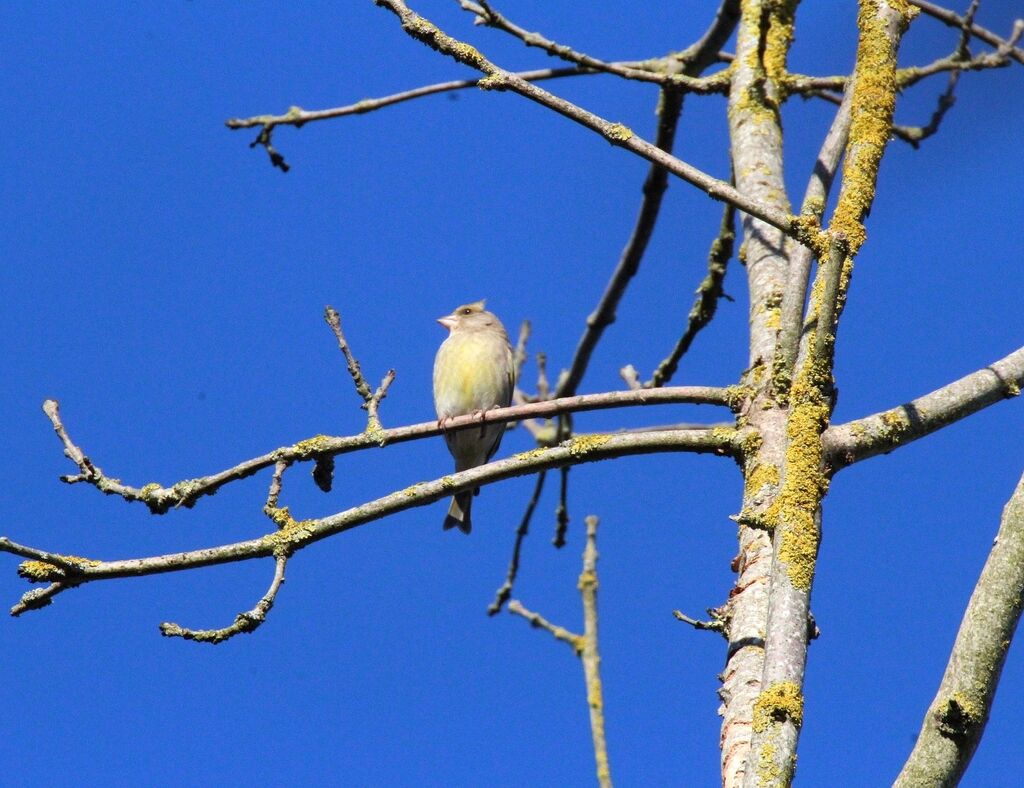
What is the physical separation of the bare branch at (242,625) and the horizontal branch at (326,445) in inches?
15.2

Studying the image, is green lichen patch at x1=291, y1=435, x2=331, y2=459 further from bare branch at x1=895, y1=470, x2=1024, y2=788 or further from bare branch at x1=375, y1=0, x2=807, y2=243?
bare branch at x1=895, y1=470, x2=1024, y2=788

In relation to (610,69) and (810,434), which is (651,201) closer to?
(610,69)

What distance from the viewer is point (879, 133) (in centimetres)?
291

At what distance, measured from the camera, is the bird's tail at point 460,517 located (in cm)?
795

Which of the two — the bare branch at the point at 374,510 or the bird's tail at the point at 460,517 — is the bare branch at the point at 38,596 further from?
the bird's tail at the point at 460,517

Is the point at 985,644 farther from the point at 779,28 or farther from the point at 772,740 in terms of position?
the point at 779,28

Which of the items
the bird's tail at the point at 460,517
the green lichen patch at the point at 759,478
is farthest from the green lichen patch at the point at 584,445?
the bird's tail at the point at 460,517

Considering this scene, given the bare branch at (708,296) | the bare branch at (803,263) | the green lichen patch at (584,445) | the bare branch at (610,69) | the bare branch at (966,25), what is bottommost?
the green lichen patch at (584,445)

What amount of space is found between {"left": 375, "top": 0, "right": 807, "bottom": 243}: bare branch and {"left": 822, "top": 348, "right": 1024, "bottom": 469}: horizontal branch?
1.92 ft

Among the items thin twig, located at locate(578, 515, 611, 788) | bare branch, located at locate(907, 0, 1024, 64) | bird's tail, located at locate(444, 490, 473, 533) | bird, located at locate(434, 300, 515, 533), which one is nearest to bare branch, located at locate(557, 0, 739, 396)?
bare branch, located at locate(907, 0, 1024, 64)

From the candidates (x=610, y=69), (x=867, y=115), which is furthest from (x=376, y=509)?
(x=610, y=69)

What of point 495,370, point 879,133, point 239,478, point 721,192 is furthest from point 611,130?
point 495,370

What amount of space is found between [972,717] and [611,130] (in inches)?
68.5

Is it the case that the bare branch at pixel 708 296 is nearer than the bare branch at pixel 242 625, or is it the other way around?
the bare branch at pixel 242 625
